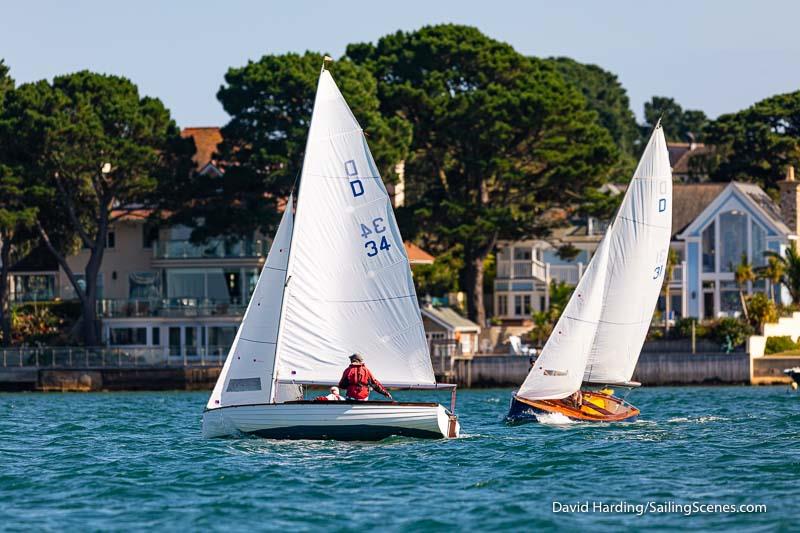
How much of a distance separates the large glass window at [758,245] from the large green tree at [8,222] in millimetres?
34401

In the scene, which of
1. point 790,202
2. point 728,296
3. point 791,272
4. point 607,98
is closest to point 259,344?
point 791,272

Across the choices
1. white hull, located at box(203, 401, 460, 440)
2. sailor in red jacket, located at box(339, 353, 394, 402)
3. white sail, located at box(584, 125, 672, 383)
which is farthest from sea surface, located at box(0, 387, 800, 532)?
white sail, located at box(584, 125, 672, 383)

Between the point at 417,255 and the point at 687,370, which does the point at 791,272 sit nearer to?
the point at 687,370

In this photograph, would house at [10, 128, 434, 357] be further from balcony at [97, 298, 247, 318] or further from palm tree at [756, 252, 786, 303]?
palm tree at [756, 252, 786, 303]

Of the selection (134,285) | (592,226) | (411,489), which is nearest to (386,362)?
(411,489)

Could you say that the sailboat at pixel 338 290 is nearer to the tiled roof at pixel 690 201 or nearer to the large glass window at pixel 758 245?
the large glass window at pixel 758 245

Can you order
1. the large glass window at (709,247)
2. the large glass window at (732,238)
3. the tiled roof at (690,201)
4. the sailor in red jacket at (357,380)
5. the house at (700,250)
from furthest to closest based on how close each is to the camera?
the tiled roof at (690,201) → the large glass window at (709,247) → the large glass window at (732,238) → the house at (700,250) → the sailor in red jacket at (357,380)

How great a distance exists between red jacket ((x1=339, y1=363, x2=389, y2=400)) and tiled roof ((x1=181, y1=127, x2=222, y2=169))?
5147cm

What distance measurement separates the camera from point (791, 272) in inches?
2985

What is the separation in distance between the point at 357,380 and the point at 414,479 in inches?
172

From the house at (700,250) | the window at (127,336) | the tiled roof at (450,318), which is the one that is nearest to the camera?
the tiled roof at (450,318)

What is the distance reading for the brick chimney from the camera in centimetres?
8406

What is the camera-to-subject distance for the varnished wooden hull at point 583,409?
137 ft

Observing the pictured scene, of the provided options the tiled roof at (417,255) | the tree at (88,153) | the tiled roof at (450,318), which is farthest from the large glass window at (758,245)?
the tree at (88,153)
